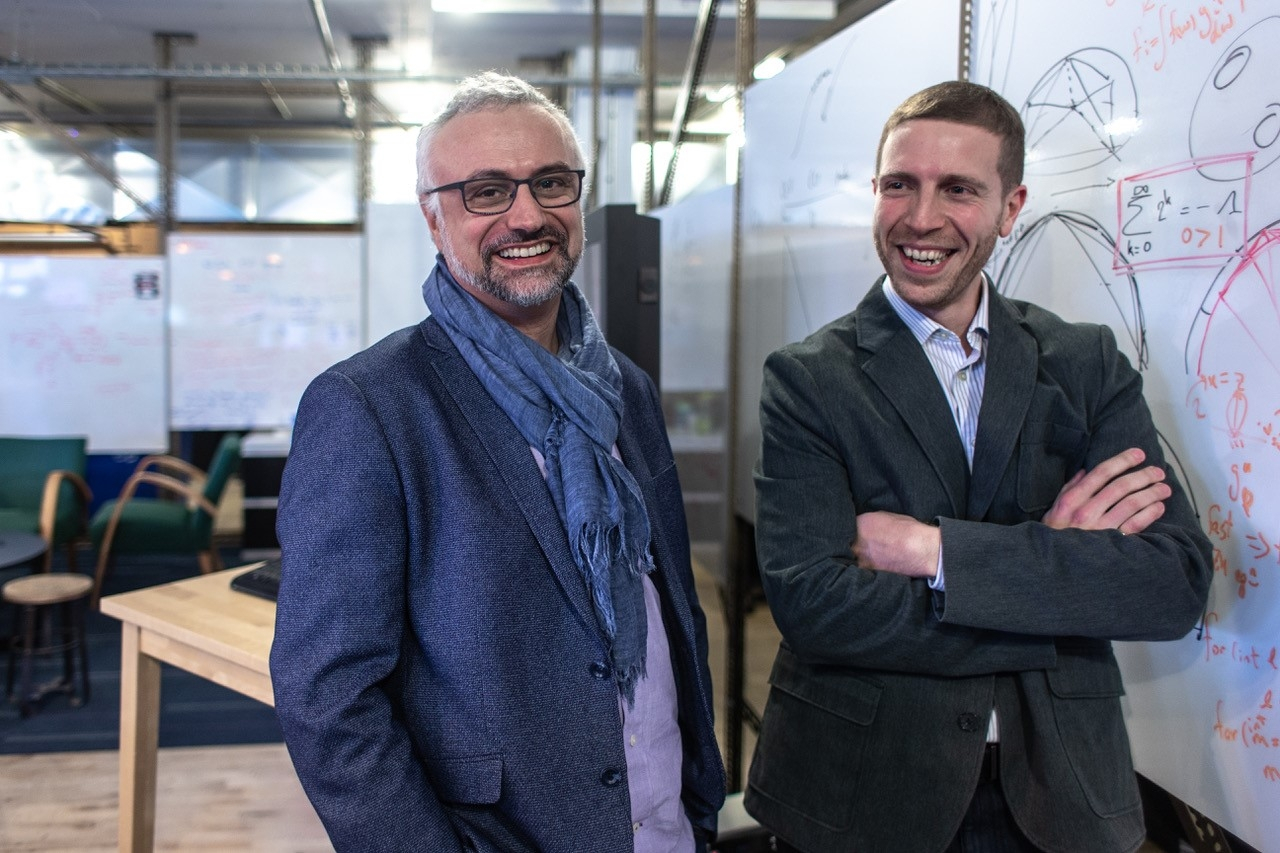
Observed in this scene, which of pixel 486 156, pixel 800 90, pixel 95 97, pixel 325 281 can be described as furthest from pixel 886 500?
pixel 95 97

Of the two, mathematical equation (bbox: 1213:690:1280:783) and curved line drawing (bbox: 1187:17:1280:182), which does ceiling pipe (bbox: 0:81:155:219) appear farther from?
mathematical equation (bbox: 1213:690:1280:783)

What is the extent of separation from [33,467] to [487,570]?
501 cm

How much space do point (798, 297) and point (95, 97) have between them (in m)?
8.42

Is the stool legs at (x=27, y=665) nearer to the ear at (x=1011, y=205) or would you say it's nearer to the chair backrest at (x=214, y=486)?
the chair backrest at (x=214, y=486)

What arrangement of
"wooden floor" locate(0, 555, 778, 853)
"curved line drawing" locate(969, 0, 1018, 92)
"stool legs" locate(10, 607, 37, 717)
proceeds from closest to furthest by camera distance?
"curved line drawing" locate(969, 0, 1018, 92) → "wooden floor" locate(0, 555, 778, 853) → "stool legs" locate(10, 607, 37, 717)

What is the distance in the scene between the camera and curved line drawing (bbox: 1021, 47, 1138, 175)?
1.41 m

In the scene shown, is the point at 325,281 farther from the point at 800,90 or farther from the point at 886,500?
the point at 886,500

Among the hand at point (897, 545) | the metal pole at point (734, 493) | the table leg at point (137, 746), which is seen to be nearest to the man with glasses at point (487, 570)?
the hand at point (897, 545)

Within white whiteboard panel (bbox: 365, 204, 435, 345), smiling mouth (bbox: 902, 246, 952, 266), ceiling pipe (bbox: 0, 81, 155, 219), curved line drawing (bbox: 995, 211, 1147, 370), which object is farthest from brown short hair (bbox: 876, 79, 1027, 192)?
ceiling pipe (bbox: 0, 81, 155, 219)

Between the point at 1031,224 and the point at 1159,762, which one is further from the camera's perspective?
the point at 1031,224

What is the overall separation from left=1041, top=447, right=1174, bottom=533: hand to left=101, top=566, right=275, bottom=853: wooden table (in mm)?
1374

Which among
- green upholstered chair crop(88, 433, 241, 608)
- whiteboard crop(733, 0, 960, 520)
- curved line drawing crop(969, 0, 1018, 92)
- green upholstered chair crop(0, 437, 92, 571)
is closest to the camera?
curved line drawing crop(969, 0, 1018, 92)

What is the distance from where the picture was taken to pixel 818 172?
2.25m

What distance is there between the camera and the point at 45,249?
20.9ft
